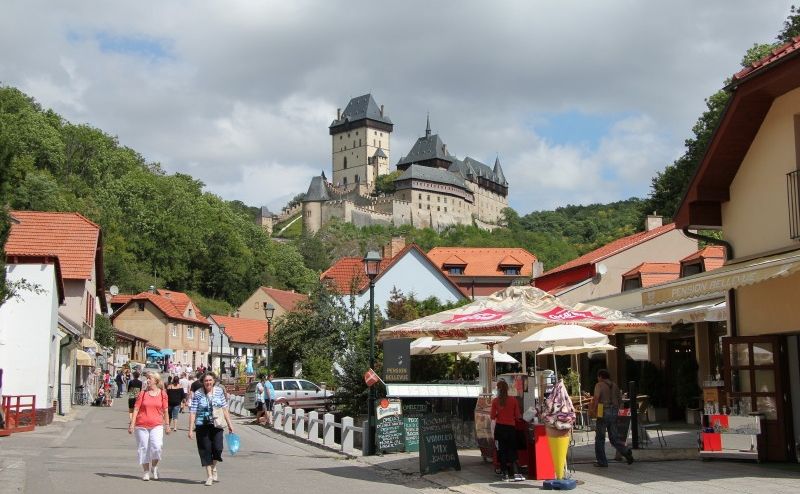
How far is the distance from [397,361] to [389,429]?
1.45m

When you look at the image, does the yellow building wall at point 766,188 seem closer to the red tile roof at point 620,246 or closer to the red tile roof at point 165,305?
the red tile roof at point 620,246

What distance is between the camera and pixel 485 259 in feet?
267

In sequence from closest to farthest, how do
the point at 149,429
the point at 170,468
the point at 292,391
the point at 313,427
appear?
the point at 149,429 < the point at 170,468 < the point at 313,427 < the point at 292,391

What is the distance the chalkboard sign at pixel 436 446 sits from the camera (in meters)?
14.7

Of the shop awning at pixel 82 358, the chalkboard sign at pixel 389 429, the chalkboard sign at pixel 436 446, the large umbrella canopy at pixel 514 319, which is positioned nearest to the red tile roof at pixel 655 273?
the chalkboard sign at pixel 389 429

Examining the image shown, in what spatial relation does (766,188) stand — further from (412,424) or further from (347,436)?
(347,436)

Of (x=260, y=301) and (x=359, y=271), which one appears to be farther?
(x=260, y=301)

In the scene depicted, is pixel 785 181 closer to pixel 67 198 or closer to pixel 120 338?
pixel 120 338

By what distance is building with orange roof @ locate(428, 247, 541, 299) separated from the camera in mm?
78938

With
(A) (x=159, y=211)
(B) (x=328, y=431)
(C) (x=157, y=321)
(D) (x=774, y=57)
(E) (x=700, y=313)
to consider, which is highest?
(A) (x=159, y=211)

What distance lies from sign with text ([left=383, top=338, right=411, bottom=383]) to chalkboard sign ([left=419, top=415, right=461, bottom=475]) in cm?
368

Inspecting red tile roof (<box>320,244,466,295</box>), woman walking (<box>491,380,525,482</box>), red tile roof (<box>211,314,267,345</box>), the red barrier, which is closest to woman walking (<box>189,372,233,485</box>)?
woman walking (<box>491,380,525,482</box>)

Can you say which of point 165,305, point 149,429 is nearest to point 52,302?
point 149,429

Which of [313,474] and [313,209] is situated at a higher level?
[313,209]
